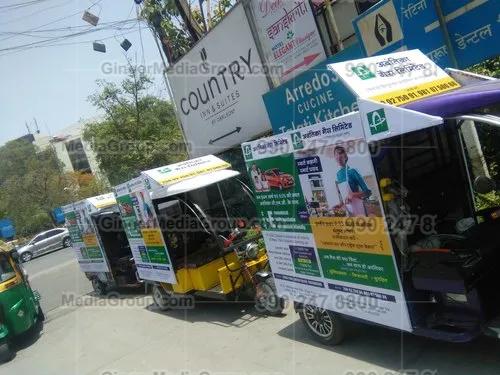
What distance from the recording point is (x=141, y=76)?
2278 cm

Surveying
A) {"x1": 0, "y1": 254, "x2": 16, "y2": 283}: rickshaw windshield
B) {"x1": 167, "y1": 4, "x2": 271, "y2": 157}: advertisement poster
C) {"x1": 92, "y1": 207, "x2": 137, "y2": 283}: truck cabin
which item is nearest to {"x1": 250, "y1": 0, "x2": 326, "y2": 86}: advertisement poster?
{"x1": 167, "y1": 4, "x2": 271, "y2": 157}: advertisement poster

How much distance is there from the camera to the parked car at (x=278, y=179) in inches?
218

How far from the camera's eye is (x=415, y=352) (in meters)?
5.12

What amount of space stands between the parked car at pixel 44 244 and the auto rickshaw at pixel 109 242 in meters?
18.3

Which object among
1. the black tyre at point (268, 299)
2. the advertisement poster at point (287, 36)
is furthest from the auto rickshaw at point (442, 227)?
the advertisement poster at point (287, 36)

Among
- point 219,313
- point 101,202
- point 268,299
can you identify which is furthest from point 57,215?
point 268,299

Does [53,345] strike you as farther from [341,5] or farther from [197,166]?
[341,5]

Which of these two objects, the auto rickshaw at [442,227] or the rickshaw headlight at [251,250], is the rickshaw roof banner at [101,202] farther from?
the auto rickshaw at [442,227]

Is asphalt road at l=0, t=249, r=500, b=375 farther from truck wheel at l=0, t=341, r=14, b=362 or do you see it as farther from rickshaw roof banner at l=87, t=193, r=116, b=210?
rickshaw roof banner at l=87, t=193, r=116, b=210

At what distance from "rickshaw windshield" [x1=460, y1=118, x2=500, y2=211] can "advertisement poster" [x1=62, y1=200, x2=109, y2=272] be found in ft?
28.5

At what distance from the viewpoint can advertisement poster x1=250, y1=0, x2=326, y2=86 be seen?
27.8 ft

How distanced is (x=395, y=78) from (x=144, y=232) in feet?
19.5

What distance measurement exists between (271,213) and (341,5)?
→ 4751 millimetres

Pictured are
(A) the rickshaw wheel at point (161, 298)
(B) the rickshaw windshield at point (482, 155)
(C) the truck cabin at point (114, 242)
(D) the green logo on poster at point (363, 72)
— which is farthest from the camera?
(C) the truck cabin at point (114, 242)
